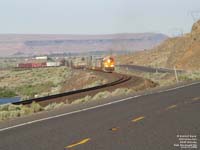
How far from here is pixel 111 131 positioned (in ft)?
38.5

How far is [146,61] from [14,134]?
127m

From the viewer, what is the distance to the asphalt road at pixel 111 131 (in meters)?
10.0

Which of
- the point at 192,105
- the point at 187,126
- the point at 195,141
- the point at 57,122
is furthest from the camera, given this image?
the point at 192,105

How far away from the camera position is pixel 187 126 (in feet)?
39.6

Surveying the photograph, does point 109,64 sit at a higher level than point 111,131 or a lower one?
lower

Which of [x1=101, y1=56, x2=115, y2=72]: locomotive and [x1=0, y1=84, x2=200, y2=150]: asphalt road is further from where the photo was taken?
[x1=101, y1=56, x2=115, y2=72]: locomotive

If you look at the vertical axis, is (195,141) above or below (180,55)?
above

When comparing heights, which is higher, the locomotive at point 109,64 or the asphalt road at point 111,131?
the asphalt road at point 111,131

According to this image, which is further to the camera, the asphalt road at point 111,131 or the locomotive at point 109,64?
the locomotive at point 109,64

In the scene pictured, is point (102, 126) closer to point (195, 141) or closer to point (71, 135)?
point (71, 135)

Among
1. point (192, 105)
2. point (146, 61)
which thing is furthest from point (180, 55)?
point (192, 105)

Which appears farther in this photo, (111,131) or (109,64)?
(109,64)

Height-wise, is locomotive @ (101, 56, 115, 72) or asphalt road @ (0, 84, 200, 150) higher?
asphalt road @ (0, 84, 200, 150)

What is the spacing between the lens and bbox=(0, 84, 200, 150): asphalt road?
10.0m
